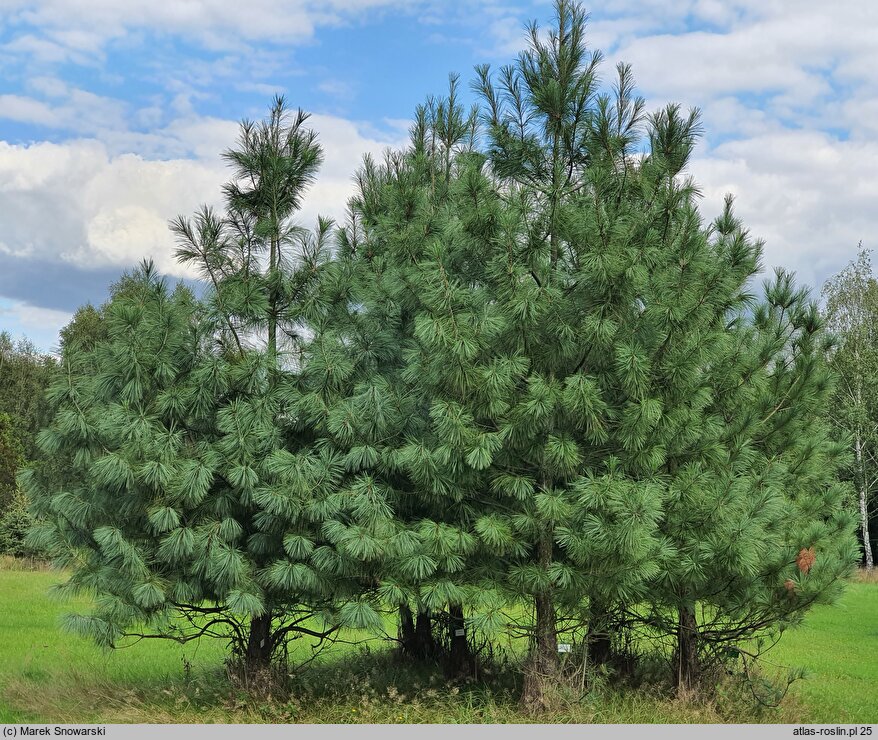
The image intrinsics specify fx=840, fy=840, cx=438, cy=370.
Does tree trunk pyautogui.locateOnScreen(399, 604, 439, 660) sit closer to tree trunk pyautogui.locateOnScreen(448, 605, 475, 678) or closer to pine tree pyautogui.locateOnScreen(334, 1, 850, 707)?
tree trunk pyautogui.locateOnScreen(448, 605, 475, 678)

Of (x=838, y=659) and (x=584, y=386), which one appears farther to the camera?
(x=838, y=659)

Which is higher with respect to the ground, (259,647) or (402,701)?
(259,647)

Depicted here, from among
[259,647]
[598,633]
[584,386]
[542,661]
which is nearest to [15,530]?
[259,647]

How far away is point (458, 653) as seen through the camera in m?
8.98

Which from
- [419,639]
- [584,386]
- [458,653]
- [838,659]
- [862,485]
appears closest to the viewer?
[584,386]

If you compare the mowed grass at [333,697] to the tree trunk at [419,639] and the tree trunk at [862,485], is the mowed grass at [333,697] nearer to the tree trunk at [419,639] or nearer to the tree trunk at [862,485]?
the tree trunk at [419,639]

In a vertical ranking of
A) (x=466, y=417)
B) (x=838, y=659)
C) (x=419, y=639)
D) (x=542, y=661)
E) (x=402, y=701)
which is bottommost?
(x=838, y=659)

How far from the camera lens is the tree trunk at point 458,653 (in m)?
8.80

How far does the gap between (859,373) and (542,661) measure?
21.5m

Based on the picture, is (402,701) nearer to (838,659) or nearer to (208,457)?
(208,457)

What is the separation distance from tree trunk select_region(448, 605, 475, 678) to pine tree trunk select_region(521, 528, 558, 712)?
133 cm

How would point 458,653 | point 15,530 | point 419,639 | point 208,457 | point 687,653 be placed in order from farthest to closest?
point 15,530 → point 419,639 → point 458,653 → point 687,653 → point 208,457

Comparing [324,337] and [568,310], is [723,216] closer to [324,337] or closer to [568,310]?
[568,310]

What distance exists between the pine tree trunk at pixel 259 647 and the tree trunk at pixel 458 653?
187 centimetres
